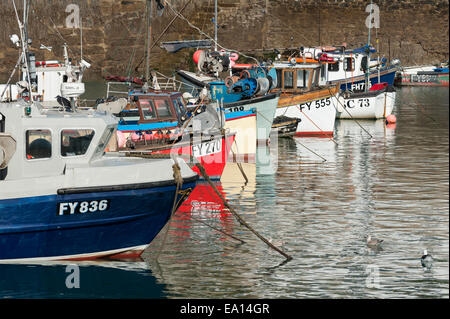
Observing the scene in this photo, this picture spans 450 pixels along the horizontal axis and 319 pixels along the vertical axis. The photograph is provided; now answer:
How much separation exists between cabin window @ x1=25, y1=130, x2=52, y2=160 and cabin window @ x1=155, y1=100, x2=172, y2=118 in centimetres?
842

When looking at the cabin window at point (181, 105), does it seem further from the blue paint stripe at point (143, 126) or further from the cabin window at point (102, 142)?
the cabin window at point (102, 142)

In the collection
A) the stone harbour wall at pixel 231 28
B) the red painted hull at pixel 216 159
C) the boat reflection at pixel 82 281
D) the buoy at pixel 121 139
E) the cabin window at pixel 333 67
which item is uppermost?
the stone harbour wall at pixel 231 28

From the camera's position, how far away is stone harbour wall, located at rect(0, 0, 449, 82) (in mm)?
64812

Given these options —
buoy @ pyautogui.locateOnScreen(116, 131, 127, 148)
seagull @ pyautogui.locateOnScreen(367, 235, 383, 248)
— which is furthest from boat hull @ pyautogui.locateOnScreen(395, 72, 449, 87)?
seagull @ pyautogui.locateOnScreen(367, 235, 383, 248)

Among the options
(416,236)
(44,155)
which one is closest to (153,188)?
(44,155)

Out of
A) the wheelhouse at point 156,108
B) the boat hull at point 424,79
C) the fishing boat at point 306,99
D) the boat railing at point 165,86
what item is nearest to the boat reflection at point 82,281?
the wheelhouse at point 156,108

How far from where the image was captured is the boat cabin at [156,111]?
68.8ft

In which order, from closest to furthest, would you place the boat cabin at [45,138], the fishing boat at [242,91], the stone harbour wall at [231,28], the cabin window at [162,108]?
1. the boat cabin at [45,138]
2. the cabin window at [162,108]
3. the fishing boat at [242,91]
4. the stone harbour wall at [231,28]

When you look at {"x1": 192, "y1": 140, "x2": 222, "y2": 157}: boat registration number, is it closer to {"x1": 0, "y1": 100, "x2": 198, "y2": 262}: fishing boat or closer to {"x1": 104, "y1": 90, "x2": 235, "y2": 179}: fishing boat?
{"x1": 104, "y1": 90, "x2": 235, "y2": 179}: fishing boat

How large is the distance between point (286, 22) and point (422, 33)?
12230 mm

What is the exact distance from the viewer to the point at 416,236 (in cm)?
1551

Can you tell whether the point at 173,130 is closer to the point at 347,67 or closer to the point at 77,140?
the point at 77,140

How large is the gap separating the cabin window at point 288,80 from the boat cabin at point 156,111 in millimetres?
13009

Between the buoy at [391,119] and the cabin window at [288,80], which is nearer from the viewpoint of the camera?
the cabin window at [288,80]
